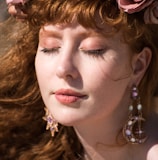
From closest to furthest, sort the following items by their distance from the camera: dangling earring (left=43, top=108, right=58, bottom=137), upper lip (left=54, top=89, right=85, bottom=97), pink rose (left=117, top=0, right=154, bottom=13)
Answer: pink rose (left=117, top=0, right=154, bottom=13) → upper lip (left=54, top=89, right=85, bottom=97) → dangling earring (left=43, top=108, right=58, bottom=137)

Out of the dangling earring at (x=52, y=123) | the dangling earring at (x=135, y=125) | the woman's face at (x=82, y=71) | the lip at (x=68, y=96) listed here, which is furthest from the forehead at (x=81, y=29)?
the dangling earring at (x=52, y=123)

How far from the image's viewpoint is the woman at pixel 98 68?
2.10 m

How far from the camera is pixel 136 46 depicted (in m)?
2.20

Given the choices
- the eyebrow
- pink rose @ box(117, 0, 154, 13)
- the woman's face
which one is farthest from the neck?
pink rose @ box(117, 0, 154, 13)

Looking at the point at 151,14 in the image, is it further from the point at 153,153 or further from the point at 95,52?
the point at 153,153

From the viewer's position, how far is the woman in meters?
2.10

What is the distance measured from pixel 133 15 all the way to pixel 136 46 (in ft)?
0.45

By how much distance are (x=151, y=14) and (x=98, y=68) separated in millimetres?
260

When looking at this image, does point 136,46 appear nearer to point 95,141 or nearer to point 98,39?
point 98,39

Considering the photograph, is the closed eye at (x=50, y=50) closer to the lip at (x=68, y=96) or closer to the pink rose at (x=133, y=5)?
the lip at (x=68, y=96)

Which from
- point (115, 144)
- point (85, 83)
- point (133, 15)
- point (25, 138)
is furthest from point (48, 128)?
point (133, 15)

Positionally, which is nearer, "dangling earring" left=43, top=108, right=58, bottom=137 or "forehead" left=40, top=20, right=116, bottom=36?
"forehead" left=40, top=20, right=116, bottom=36

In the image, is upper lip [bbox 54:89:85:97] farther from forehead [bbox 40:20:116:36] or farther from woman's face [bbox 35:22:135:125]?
forehead [bbox 40:20:116:36]

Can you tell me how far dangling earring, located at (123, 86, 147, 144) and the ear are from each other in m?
0.08
